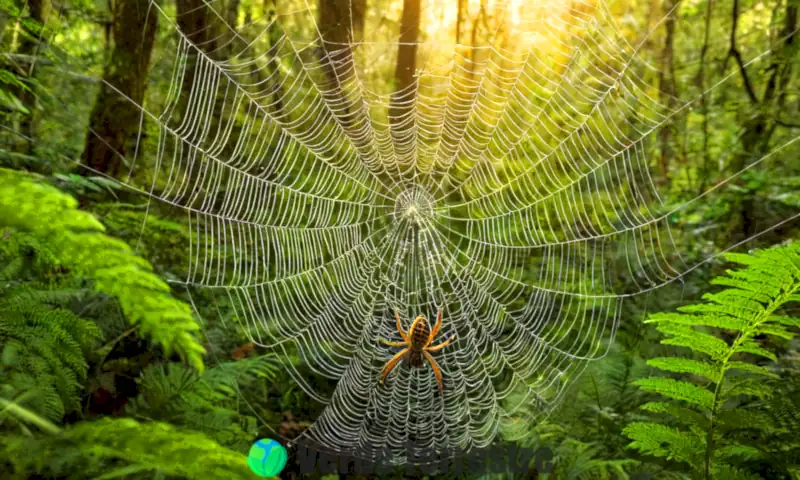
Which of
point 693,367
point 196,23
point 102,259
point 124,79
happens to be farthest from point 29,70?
point 693,367

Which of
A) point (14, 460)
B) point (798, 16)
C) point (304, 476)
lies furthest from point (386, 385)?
point (798, 16)

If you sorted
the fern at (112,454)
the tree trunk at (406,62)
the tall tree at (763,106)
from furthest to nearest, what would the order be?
the tall tree at (763,106), the tree trunk at (406,62), the fern at (112,454)

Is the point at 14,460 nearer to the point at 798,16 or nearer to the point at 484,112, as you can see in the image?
the point at 484,112

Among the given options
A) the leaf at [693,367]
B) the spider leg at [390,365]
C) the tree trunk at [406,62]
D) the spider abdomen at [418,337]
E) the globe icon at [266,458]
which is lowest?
the globe icon at [266,458]

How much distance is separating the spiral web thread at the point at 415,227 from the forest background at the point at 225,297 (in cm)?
21

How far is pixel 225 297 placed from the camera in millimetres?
3115

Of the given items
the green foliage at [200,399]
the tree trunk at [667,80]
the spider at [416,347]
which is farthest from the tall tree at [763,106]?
the green foliage at [200,399]

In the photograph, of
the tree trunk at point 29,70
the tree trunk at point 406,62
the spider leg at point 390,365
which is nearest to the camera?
the tree trunk at point 29,70

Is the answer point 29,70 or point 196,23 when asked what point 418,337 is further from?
point 196,23

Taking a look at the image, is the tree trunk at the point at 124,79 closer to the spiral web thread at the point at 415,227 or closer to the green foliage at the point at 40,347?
the spiral web thread at the point at 415,227

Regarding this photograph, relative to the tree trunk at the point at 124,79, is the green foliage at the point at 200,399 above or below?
below

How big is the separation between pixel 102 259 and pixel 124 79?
3106mm

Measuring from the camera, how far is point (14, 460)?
51cm

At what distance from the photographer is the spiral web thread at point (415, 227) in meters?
2.82
